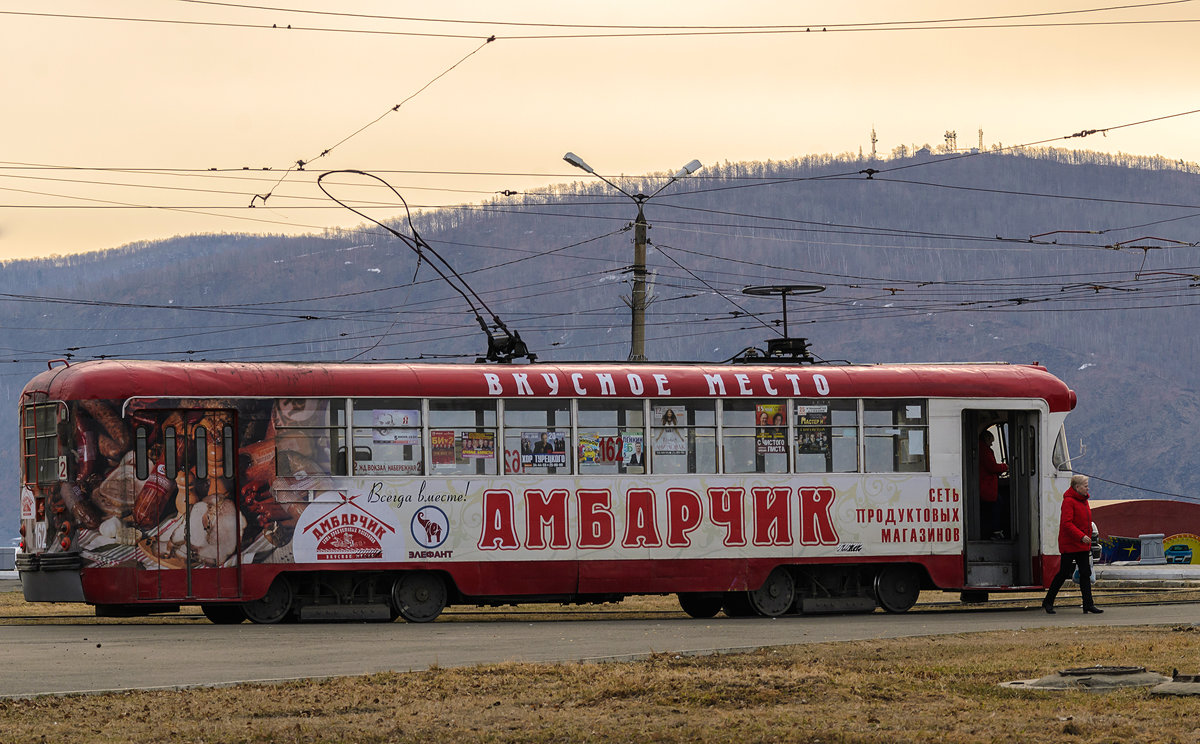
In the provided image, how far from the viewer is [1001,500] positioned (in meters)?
22.7

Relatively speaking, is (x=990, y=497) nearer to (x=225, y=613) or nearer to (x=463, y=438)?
(x=463, y=438)

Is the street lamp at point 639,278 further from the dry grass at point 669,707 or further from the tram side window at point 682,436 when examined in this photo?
the dry grass at point 669,707

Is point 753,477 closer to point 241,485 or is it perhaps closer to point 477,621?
point 477,621

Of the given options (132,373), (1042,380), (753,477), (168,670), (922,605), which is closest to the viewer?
(168,670)

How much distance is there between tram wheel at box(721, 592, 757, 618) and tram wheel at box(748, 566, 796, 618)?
0.24 metres

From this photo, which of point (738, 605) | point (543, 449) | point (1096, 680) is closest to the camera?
point (1096, 680)

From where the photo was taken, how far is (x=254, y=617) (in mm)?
19797

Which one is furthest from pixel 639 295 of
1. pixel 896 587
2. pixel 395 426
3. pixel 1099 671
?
pixel 1099 671

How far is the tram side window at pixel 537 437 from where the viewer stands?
20594mm

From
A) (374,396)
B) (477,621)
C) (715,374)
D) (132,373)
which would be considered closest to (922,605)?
(715,374)

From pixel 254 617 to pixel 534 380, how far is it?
434cm

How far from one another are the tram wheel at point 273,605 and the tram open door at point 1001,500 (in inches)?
342

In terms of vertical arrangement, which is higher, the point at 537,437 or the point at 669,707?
the point at 537,437

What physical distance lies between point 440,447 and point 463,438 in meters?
0.30
